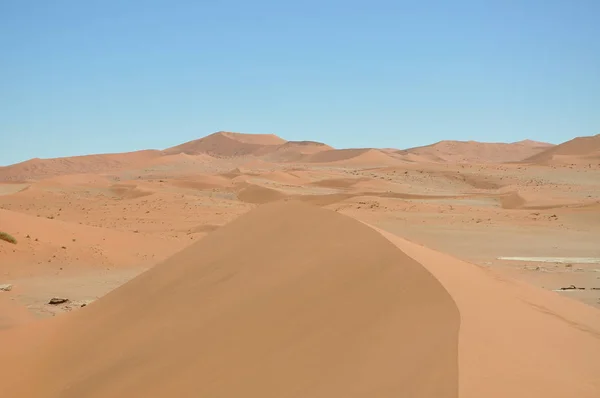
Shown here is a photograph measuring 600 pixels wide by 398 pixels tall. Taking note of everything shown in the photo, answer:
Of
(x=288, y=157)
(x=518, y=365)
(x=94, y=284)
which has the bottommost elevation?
(x=94, y=284)

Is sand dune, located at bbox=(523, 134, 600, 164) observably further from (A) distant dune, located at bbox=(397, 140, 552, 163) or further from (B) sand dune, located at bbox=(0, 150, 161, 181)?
(B) sand dune, located at bbox=(0, 150, 161, 181)

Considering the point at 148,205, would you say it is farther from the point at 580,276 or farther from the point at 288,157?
the point at 288,157

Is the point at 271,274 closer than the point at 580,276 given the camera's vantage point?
Yes

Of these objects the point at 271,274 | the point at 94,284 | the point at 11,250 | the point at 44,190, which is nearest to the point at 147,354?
the point at 271,274

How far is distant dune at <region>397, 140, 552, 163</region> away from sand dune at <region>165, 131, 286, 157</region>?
24.6 m

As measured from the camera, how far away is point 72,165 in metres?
88.0

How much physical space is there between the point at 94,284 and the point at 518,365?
1013cm

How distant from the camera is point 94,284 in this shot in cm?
1188

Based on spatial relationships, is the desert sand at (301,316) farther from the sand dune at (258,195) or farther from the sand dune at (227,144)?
the sand dune at (227,144)

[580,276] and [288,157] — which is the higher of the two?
[288,157]

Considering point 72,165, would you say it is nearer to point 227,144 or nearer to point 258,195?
point 227,144

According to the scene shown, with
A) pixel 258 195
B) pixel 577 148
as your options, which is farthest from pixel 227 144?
pixel 258 195

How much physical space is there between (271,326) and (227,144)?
101m

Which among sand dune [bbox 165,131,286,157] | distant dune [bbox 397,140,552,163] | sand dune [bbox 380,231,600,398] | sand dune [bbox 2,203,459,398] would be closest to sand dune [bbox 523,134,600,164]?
distant dune [bbox 397,140,552,163]
